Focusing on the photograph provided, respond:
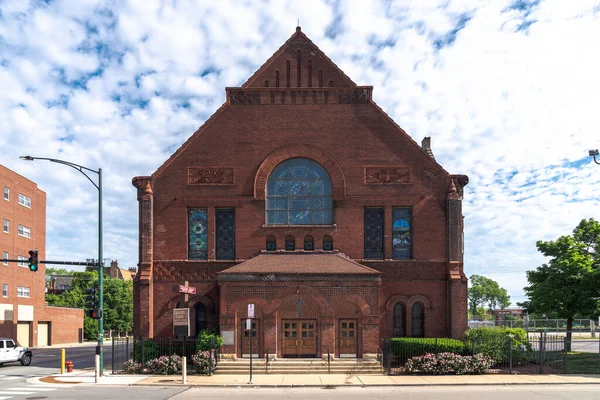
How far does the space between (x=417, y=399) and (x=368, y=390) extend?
8.96 ft

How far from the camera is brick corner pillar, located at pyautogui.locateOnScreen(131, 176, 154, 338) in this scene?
29109mm

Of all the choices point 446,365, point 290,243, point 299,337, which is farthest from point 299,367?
point 290,243

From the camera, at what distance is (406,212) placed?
30.5 meters

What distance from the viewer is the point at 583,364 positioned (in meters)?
27.7

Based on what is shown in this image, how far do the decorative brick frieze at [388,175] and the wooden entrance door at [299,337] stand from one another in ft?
28.0

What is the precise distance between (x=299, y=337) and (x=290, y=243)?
5.40 metres

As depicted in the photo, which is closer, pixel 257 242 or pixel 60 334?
pixel 257 242

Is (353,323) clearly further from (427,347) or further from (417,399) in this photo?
(417,399)

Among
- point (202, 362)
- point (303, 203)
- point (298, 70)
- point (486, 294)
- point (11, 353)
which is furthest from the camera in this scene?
point (486, 294)

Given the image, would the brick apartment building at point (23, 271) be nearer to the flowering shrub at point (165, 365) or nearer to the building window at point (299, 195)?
the flowering shrub at point (165, 365)

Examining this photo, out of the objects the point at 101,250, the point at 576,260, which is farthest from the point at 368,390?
the point at 576,260

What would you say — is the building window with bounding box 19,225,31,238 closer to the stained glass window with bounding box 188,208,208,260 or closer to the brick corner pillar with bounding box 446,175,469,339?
the stained glass window with bounding box 188,208,208,260

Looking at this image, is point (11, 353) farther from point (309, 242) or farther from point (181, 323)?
point (309, 242)

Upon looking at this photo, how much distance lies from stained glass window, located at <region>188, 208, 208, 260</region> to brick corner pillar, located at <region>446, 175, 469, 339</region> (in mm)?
13339
